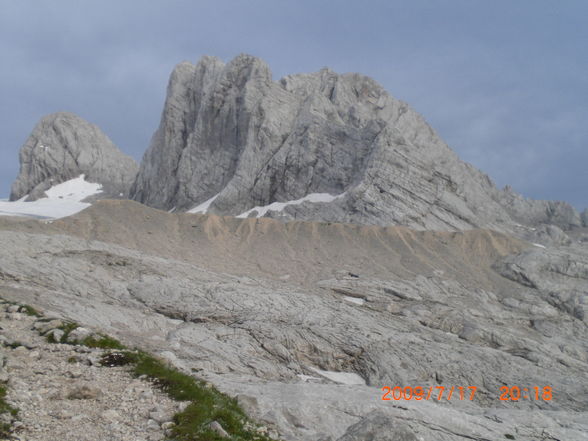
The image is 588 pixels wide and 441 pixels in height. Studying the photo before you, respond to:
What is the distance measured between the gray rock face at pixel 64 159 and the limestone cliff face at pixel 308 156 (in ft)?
74.8

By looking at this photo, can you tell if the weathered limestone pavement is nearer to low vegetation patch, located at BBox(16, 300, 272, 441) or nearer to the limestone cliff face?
low vegetation patch, located at BBox(16, 300, 272, 441)

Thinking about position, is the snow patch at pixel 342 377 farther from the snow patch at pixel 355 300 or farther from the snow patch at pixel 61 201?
the snow patch at pixel 61 201

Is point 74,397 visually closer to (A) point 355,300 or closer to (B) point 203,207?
(A) point 355,300

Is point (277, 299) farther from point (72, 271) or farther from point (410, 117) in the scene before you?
point (410, 117)

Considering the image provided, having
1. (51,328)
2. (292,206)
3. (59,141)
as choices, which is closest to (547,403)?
(51,328)

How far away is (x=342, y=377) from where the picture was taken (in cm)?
4016

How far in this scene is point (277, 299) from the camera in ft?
160

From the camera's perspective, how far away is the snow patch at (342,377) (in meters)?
39.3

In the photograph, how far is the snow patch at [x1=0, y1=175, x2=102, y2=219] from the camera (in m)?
121

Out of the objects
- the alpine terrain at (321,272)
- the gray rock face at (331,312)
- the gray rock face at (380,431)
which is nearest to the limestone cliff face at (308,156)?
the alpine terrain at (321,272)

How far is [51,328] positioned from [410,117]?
122809 millimetres

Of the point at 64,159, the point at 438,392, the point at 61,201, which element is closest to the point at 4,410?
the point at 438,392

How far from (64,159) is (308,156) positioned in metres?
100
